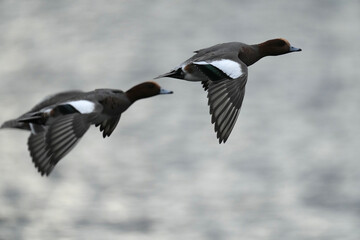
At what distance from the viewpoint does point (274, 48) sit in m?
6.66

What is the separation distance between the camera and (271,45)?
664 cm

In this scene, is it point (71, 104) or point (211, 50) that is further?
point (211, 50)

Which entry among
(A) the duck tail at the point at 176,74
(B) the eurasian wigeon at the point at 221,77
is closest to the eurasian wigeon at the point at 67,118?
(A) the duck tail at the point at 176,74

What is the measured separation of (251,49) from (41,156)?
2063 mm

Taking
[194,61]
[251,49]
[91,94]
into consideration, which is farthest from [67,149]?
[251,49]

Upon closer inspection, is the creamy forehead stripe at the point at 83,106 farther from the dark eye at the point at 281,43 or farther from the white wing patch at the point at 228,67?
the dark eye at the point at 281,43

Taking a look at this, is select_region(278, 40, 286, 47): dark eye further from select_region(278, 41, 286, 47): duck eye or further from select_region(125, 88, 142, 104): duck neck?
select_region(125, 88, 142, 104): duck neck

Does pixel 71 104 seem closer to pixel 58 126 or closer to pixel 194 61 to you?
pixel 58 126

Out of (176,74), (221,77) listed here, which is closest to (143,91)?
(176,74)

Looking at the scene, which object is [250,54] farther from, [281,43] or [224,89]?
[224,89]

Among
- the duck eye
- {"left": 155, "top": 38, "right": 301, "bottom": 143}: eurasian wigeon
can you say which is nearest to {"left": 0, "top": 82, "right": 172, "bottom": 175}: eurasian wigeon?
{"left": 155, "top": 38, "right": 301, "bottom": 143}: eurasian wigeon

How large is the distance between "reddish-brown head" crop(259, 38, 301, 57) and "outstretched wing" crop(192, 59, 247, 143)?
1.64ft

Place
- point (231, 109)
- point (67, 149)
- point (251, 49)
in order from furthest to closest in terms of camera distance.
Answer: point (251, 49), point (231, 109), point (67, 149)

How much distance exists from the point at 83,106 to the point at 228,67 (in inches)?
45.9
